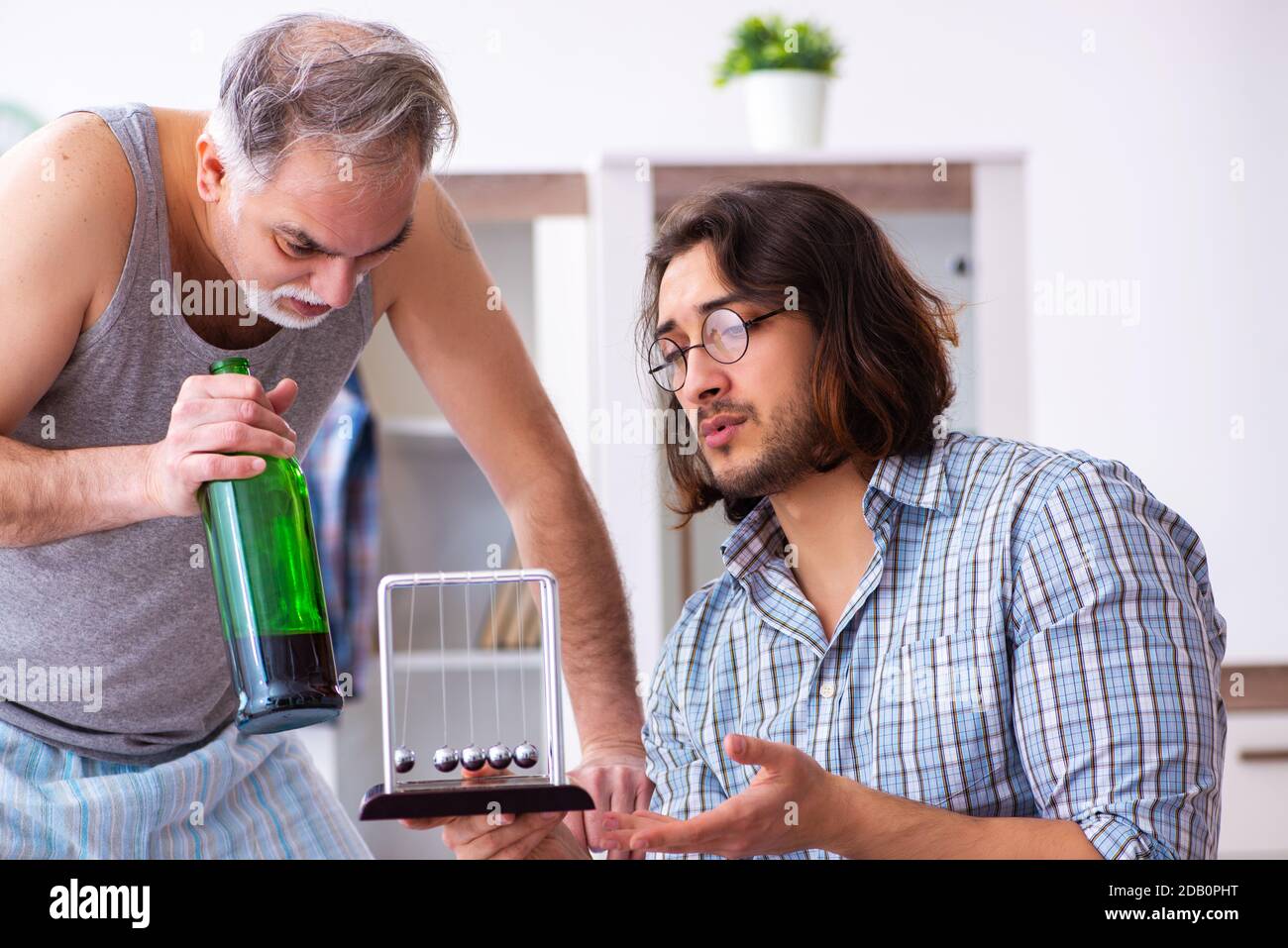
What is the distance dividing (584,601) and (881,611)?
37 cm

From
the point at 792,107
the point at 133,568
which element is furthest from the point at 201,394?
the point at 792,107

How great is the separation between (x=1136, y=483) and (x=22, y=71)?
87.9 inches

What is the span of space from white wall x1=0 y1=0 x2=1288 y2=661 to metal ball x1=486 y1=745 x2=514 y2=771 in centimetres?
189

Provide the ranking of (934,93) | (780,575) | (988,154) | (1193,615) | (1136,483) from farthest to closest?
(934,93) < (988,154) < (780,575) < (1136,483) < (1193,615)

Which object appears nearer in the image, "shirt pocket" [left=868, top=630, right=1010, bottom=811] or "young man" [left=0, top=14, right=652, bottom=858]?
"young man" [left=0, top=14, right=652, bottom=858]

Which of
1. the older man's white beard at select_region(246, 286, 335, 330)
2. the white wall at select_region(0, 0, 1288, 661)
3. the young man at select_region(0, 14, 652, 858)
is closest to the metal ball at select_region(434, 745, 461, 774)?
the young man at select_region(0, 14, 652, 858)

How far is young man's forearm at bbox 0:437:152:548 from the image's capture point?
88 centimetres

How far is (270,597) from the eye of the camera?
86 centimetres

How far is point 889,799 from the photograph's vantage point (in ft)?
3.06

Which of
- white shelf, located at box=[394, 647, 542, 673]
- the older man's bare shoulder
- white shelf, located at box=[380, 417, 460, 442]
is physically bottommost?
white shelf, located at box=[394, 647, 542, 673]

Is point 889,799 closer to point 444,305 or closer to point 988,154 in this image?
point 444,305

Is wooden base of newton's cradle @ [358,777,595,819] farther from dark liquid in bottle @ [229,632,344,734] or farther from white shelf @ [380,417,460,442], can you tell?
white shelf @ [380,417,460,442]

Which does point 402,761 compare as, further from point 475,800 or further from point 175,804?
point 175,804
